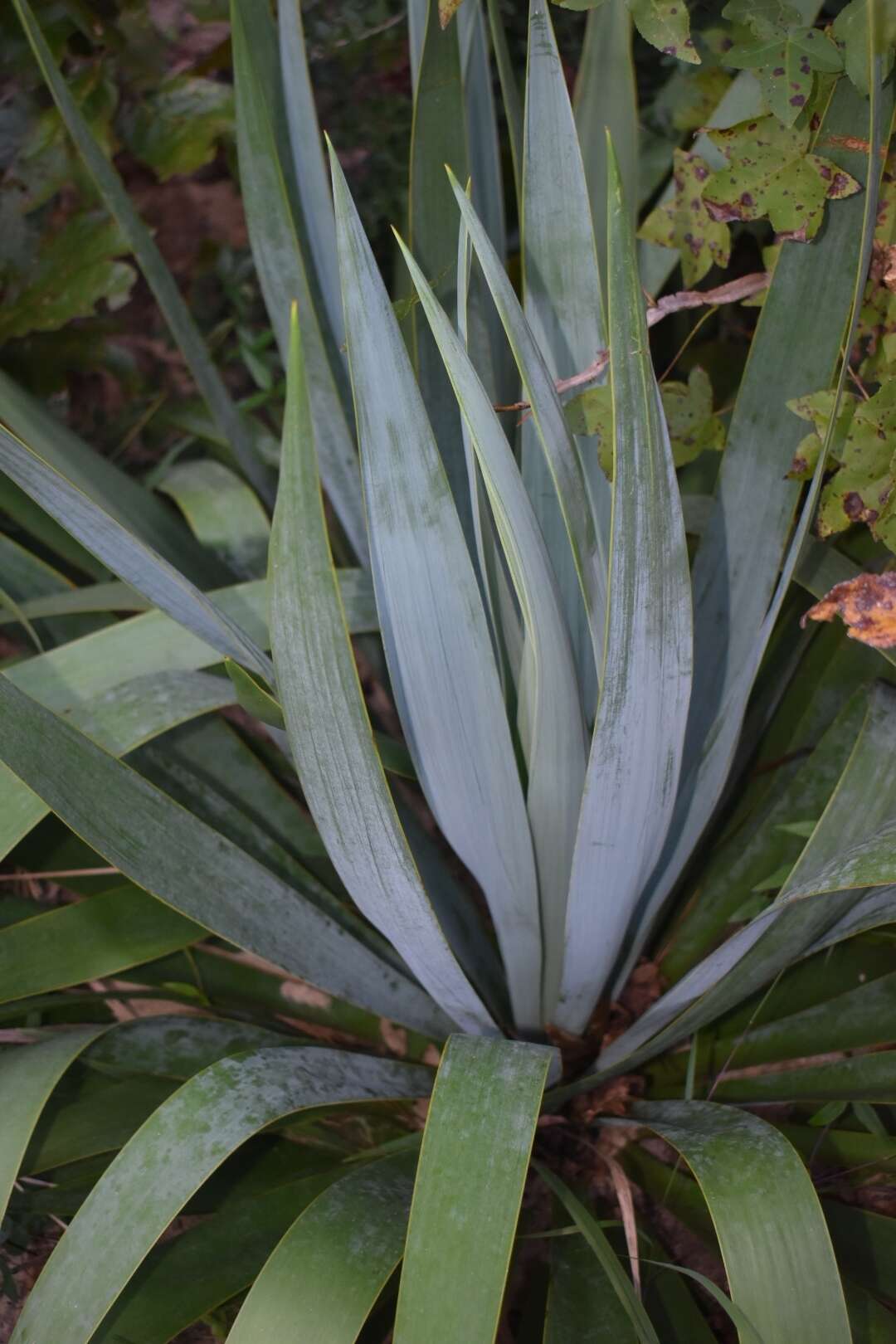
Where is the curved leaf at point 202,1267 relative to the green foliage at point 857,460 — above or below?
below

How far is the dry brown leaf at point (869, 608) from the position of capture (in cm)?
63

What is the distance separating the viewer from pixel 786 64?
0.69 meters

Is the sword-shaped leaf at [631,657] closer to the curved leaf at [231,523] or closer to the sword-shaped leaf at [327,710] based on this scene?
the sword-shaped leaf at [327,710]

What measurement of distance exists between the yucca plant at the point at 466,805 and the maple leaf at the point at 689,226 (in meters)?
0.02

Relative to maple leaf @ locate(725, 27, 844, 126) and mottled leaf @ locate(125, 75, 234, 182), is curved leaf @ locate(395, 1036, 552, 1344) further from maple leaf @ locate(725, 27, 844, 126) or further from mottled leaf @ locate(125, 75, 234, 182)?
mottled leaf @ locate(125, 75, 234, 182)

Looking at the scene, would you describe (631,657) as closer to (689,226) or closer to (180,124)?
(689,226)

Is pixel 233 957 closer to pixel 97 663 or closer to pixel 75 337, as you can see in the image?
pixel 97 663

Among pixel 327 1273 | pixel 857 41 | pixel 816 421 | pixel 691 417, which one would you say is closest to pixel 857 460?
pixel 816 421

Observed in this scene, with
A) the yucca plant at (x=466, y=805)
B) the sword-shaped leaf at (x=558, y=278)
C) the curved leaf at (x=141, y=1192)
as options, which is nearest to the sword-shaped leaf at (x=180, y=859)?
the yucca plant at (x=466, y=805)

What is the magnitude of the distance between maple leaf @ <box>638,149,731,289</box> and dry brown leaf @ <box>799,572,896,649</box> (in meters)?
0.31

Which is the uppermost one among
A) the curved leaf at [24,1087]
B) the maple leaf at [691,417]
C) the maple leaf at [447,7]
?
the maple leaf at [447,7]

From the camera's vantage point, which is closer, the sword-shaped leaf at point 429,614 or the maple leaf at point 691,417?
the sword-shaped leaf at point 429,614

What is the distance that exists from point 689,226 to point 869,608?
1.20 feet

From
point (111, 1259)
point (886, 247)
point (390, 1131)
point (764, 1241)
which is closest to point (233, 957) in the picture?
point (390, 1131)
